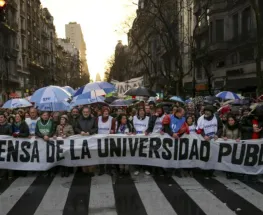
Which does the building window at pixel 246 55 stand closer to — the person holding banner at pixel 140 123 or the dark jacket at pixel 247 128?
the dark jacket at pixel 247 128

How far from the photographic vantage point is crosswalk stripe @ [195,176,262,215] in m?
6.29

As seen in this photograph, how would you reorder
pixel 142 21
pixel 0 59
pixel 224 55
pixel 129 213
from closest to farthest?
1. pixel 129 213
2. pixel 142 21
3. pixel 224 55
4. pixel 0 59

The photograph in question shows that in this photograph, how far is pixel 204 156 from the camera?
8.84m

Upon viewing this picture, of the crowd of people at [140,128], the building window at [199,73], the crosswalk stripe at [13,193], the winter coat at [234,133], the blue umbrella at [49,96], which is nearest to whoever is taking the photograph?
the crosswalk stripe at [13,193]

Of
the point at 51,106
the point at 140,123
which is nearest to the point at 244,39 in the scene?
the point at 51,106

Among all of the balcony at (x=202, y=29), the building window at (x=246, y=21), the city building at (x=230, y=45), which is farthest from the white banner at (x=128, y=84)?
the balcony at (x=202, y=29)

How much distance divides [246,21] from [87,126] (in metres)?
25.5

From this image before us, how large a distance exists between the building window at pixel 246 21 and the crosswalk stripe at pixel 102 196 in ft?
83.4

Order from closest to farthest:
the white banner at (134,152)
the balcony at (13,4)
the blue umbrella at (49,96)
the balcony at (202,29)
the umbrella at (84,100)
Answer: the white banner at (134,152) → the blue umbrella at (49,96) → the umbrella at (84,100) → the balcony at (202,29) → the balcony at (13,4)

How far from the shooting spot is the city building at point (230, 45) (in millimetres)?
29741

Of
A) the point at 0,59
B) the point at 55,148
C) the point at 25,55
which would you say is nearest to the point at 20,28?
the point at 25,55

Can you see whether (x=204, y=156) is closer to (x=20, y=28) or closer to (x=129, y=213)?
(x=129, y=213)

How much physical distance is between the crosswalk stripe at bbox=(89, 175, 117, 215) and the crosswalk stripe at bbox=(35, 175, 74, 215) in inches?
20.9

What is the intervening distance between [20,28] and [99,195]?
5497 cm
